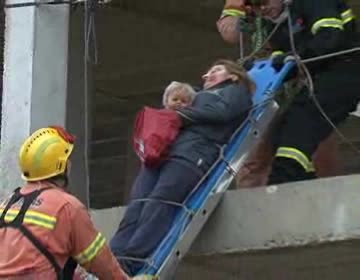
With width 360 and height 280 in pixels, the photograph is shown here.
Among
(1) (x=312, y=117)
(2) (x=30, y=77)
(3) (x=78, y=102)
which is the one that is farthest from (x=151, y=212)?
(3) (x=78, y=102)

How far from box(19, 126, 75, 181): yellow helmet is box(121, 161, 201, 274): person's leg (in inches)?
27.9

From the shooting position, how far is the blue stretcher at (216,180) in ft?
22.2

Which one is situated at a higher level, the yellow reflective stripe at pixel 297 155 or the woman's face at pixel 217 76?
the woman's face at pixel 217 76

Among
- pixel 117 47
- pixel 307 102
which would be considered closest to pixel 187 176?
pixel 307 102

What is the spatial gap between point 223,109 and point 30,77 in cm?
207

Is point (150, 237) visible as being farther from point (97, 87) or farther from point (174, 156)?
point (97, 87)

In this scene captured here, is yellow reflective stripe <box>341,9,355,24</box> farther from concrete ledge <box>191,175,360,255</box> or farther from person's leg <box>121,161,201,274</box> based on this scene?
person's leg <box>121,161,201,274</box>

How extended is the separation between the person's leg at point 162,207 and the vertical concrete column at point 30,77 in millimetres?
1892

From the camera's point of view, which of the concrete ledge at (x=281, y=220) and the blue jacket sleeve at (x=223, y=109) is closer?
the concrete ledge at (x=281, y=220)

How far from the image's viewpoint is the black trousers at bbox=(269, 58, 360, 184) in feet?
23.6

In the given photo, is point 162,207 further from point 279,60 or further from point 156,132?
point 279,60

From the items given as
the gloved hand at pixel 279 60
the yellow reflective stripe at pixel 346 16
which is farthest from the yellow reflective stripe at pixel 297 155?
the yellow reflective stripe at pixel 346 16

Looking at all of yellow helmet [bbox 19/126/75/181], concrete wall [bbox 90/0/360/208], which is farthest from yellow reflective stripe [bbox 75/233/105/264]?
concrete wall [bbox 90/0/360/208]

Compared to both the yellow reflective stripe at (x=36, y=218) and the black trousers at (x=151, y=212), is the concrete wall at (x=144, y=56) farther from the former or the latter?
the yellow reflective stripe at (x=36, y=218)
